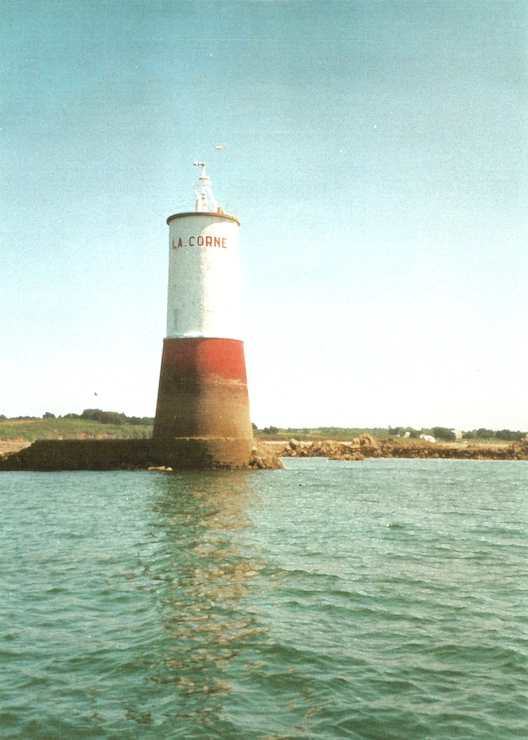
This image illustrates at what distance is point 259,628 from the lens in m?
8.49

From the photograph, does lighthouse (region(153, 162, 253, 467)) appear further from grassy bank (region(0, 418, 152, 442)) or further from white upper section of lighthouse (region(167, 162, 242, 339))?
grassy bank (region(0, 418, 152, 442))

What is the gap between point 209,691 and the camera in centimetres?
663

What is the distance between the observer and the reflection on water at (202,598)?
6.83m

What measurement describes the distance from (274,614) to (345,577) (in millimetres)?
2336

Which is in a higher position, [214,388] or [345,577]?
[214,388]

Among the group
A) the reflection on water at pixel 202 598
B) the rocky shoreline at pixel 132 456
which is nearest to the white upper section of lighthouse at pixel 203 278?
the rocky shoreline at pixel 132 456

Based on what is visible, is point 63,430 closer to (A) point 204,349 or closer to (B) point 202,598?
(A) point 204,349

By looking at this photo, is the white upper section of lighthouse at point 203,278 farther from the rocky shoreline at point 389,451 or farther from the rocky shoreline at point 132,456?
the rocky shoreline at point 389,451

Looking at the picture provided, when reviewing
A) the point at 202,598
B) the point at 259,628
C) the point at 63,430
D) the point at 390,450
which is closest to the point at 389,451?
the point at 390,450

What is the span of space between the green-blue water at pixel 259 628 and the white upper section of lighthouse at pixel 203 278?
51.3 feet

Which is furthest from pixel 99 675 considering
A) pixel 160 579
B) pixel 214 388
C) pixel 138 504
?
pixel 214 388

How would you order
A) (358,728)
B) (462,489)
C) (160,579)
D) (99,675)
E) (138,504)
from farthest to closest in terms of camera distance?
(462,489) < (138,504) < (160,579) < (99,675) < (358,728)

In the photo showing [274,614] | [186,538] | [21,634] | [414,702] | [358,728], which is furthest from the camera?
[186,538]

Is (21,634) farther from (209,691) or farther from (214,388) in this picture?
(214,388)
